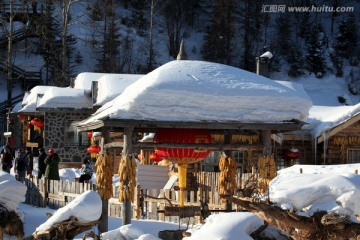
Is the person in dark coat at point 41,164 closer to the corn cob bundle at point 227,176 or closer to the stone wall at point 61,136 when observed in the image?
the stone wall at point 61,136

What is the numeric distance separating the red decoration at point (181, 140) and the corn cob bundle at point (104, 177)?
98cm

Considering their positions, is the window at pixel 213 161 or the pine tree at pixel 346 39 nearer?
the window at pixel 213 161

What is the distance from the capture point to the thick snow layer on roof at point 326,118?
909 inches

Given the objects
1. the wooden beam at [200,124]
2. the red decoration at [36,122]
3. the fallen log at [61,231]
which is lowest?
the fallen log at [61,231]

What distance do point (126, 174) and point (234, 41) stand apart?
43.0 meters

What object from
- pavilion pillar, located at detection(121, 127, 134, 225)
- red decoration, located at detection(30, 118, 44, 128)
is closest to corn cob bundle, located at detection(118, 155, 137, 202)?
pavilion pillar, located at detection(121, 127, 134, 225)

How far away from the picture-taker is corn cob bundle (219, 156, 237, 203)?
1320 cm

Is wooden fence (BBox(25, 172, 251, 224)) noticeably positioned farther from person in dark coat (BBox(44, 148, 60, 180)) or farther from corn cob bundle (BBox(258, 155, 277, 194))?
corn cob bundle (BBox(258, 155, 277, 194))

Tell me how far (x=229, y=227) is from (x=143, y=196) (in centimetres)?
944

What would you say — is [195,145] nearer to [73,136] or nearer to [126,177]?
[126,177]

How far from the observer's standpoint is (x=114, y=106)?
1215 cm

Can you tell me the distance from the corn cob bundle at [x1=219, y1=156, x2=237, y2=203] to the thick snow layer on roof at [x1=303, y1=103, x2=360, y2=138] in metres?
10.6

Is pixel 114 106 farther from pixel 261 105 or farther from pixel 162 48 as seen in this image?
pixel 162 48

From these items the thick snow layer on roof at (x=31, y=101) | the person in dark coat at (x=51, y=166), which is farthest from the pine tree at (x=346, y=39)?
the person in dark coat at (x=51, y=166)
